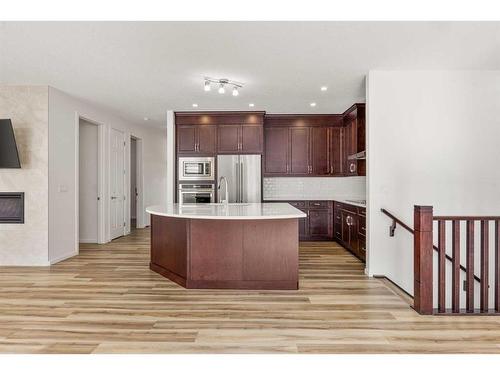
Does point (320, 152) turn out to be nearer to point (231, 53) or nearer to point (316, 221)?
point (316, 221)

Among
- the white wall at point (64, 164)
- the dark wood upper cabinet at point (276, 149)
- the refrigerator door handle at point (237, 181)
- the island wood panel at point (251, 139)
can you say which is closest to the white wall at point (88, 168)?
the white wall at point (64, 164)

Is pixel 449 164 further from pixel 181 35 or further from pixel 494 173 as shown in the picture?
pixel 181 35

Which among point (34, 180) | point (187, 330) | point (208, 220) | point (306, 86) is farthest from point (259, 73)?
point (34, 180)

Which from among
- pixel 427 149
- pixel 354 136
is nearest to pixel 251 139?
pixel 354 136

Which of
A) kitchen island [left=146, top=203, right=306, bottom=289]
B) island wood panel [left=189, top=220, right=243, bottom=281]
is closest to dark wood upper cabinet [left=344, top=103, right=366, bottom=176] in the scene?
kitchen island [left=146, top=203, right=306, bottom=289]

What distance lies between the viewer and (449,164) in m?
4.39

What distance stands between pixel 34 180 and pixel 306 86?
4220 millimetres

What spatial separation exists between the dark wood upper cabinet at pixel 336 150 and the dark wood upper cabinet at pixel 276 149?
95cm

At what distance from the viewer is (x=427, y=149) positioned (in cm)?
439

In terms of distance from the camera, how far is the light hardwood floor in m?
2.46

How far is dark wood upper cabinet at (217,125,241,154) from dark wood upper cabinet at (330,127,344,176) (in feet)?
6.53

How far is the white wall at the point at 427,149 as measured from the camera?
14.4 feet

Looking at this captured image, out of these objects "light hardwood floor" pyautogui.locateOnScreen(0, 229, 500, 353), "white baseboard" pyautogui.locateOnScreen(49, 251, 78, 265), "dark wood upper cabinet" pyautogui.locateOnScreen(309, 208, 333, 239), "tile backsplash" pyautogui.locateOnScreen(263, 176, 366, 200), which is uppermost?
"tile backsplash" pyautogui.locateOnScreen(263, 176, 366, 200)

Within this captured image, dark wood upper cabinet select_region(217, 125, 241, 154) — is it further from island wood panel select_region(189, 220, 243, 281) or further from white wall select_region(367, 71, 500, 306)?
island wood panel select_region(189, 220, 243, 281)
